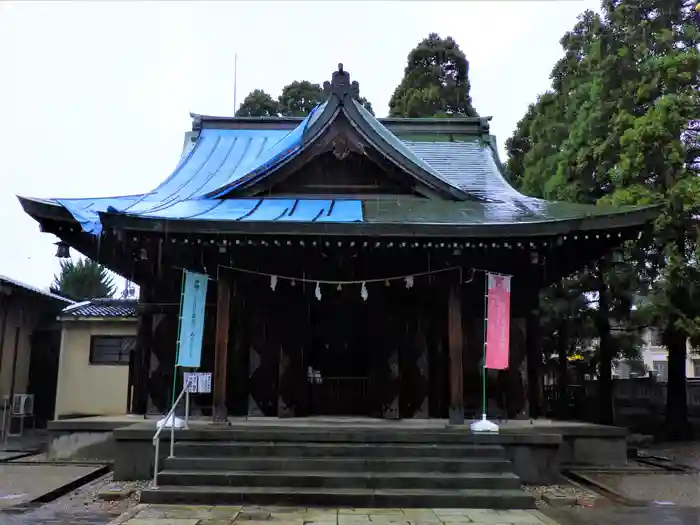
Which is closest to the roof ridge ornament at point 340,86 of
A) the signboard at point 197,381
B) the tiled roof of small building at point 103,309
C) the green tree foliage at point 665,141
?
the signboard at point 197,381

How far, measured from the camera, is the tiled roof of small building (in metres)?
19.4

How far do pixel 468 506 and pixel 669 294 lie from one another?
9515 millimetres

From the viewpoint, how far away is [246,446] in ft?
32.3

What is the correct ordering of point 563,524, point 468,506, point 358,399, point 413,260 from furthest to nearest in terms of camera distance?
point 358,399 → point 413,260 → point 468,506 → point 563,524

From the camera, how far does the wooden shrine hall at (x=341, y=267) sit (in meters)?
10.9

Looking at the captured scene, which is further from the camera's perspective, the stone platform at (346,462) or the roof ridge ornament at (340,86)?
the roof ridge ornament at (340,86)

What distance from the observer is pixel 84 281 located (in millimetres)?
35531

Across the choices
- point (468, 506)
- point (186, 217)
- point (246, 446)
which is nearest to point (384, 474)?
point (468, 506)

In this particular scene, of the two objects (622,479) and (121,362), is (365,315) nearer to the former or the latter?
(622,479)

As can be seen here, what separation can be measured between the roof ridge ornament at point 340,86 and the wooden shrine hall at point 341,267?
0.10 feet

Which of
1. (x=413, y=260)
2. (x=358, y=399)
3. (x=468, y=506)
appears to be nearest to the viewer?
(x=468, y=506)

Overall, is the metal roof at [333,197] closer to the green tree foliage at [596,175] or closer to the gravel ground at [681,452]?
the green tree foliage at [596,175]

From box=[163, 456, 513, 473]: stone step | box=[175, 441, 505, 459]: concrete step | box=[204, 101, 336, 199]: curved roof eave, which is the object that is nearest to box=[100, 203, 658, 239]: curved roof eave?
box=[204, 101, 336, 199]: curved roof eave

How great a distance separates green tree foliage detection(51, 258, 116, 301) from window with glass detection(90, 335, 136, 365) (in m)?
16.2
